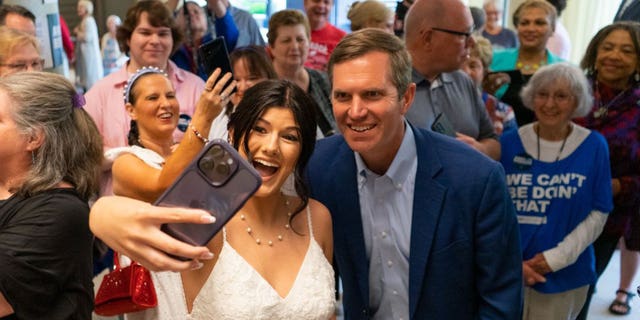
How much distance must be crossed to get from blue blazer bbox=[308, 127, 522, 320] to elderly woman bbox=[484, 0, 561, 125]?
2.01 m

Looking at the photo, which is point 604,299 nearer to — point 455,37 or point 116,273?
point 455,37

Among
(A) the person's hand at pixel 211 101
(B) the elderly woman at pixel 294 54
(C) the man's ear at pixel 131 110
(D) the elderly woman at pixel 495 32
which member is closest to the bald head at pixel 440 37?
(B) the elderly woman at pixel 294 54

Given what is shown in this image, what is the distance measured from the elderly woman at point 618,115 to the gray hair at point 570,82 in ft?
0.98

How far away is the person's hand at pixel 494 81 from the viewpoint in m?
3.67

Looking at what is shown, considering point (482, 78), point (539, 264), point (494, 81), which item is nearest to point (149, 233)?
point (539, 264)

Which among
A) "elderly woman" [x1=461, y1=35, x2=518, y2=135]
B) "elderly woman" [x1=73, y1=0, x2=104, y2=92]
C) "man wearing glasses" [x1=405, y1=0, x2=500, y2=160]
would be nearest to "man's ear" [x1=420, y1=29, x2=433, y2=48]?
"man wearing glasses" [x1=405, y1=0, x2=500, y2=160]

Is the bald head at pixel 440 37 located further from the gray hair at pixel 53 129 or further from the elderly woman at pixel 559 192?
the gray hair at pixel 53 129

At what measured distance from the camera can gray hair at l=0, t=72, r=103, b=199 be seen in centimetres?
179

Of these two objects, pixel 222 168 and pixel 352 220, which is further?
pixel 352 220

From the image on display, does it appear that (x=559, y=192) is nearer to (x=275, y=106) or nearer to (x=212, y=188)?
(x=275, y=106)

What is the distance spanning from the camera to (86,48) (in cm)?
787

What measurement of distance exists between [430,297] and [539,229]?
1.33m

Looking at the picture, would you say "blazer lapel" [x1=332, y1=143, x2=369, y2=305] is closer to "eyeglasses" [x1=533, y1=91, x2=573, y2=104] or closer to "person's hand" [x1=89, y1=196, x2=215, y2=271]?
"person's hand" [x1=89, y1=196, x2=215, y2=271]

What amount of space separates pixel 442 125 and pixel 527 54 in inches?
64.9
